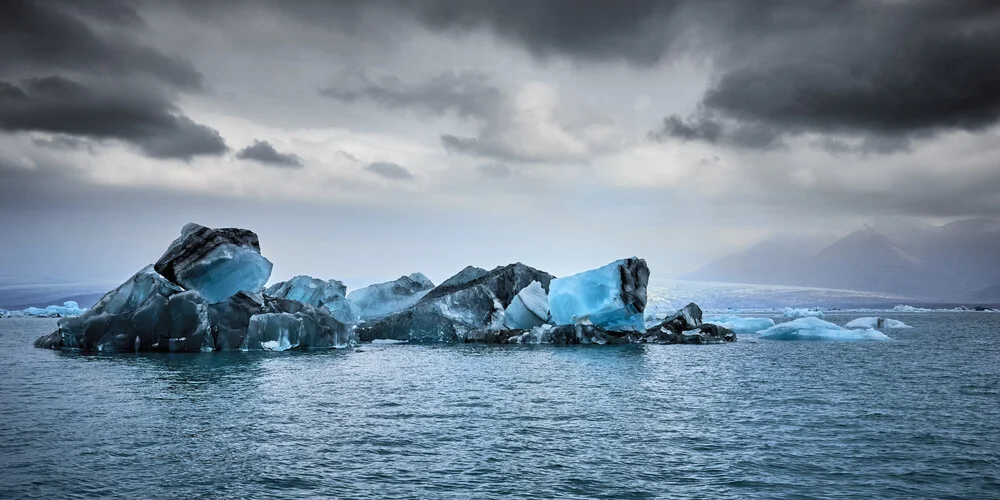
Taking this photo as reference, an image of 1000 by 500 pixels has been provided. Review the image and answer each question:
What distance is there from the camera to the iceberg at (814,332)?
6292 centimetres

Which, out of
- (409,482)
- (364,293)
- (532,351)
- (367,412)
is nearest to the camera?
(409,482)

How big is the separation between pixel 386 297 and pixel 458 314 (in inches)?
466

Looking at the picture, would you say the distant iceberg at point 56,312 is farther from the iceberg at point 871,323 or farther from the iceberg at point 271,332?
the iceberg at point 871,323

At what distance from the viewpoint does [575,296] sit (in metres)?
55.1

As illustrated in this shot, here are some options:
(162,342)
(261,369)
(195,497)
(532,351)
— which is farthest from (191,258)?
(195,497)

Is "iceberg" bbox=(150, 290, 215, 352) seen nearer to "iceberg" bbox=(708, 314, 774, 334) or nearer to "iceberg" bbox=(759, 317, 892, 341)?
"iceberg" bbox=(759, 317, 892, 341)

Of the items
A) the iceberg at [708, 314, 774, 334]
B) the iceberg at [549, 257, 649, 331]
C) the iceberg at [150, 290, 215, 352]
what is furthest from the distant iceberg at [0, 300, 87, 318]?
the iceberg at [708, 314, 774, 334]

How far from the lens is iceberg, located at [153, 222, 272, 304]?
142ft

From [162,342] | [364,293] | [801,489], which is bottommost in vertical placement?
[801,489]

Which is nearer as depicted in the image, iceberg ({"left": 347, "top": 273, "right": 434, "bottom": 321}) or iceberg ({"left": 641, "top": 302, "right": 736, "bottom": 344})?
iceberg ({"left": 641, "top": 302, "right": 736, "bottom": 344})

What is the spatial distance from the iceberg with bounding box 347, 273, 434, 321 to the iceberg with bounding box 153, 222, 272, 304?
23443mm

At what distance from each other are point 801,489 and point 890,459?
4.16m

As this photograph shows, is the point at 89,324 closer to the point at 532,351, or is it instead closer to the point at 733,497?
the point at 532,351

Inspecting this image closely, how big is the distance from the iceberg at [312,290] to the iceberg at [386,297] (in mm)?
5906
